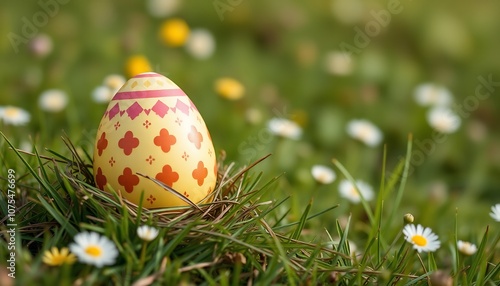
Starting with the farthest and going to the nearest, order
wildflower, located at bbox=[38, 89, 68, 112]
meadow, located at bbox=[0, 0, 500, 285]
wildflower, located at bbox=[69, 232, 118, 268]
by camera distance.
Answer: wildflower, located at bbox=[38, 89, 68, 112] → meadow, located at bbox=[0, 0, 500, 285] → wildflower, located at bbox=[69, 232, 118, 268]

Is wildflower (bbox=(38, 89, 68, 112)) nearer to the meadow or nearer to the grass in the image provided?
the meadow

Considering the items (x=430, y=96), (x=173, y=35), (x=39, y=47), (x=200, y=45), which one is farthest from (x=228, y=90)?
(x=430, y=96)

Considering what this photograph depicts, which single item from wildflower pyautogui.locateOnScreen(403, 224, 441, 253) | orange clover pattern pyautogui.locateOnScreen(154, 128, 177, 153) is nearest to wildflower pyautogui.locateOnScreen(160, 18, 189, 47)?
orange clover pattern pyautogui.locateOnScreen(154, 128, 177, 153)

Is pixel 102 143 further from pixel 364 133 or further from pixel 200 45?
pixel 200 45

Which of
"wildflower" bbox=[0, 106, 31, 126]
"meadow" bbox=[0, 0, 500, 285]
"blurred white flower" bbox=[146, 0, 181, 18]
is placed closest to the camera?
"meadow" bbox=[0, 0, 500, 285]

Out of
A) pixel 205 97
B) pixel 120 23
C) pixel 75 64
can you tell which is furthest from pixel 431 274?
pixel 120 23

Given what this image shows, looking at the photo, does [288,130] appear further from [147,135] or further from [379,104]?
[379,104]

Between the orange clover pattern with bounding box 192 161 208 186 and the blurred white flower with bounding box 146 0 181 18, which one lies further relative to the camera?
the blurred white flower with bounding box 146 0 181 18

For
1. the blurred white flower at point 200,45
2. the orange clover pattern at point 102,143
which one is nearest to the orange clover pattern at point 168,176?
the orange clover pattern at point 102,143
